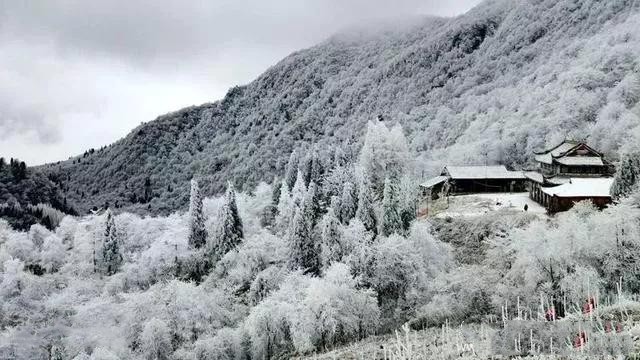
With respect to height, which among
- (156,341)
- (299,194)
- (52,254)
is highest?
(299,194)

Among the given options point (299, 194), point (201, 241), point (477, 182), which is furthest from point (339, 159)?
point (201, 241)

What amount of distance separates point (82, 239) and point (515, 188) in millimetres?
64244

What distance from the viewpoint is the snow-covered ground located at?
7181 cm

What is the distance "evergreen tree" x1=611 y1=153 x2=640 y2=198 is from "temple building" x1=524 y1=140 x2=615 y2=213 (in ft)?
11.9

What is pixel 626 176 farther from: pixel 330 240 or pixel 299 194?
pixel 299 194

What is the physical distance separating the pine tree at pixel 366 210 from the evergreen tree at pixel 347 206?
1.75 metres

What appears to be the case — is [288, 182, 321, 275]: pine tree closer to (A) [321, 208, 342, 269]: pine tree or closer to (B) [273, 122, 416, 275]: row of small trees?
(B) [273, 122, 416, 275]: row of small trees

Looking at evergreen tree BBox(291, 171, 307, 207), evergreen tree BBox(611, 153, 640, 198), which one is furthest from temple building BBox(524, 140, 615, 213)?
evergreen tree BBox(291, 171, 307, 207)

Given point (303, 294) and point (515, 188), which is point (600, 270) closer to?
point (303, 294)

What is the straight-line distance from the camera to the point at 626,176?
2345 inches

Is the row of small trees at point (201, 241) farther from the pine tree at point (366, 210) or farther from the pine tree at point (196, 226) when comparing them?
the pine tree at point (366, 210)

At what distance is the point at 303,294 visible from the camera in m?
53.5

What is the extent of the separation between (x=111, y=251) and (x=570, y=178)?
59.2m

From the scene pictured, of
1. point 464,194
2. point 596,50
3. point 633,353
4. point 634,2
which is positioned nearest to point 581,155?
point 464,194
